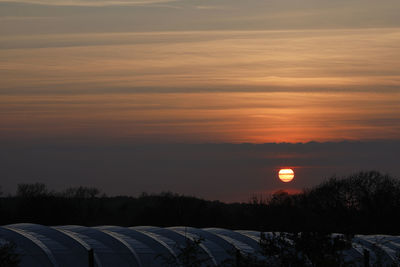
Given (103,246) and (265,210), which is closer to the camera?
(103,246)

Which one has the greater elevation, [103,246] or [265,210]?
[265,210]

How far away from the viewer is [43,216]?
72312mm

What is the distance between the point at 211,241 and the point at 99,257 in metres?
6.33

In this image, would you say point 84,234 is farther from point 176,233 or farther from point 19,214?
point 19,214

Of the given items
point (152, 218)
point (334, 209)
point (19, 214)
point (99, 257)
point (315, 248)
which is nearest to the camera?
point (315, 248)

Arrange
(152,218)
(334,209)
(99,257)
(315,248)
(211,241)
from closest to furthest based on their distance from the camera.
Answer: (315,248)
(99,257)
(211,241)
(152,218)
(334,209)

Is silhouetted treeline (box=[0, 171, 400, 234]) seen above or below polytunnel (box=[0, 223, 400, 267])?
above

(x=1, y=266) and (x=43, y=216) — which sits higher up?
(x=43, y=216)

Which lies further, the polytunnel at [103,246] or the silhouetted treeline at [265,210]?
the silhouetted treeline at [265,210]

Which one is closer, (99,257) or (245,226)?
(99,257)

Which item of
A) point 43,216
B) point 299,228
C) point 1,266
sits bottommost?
point 1,266

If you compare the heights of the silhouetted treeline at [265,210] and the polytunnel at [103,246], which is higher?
the silhouetted treeline at [265,210]

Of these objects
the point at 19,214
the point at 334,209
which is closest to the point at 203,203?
the point at 334,209

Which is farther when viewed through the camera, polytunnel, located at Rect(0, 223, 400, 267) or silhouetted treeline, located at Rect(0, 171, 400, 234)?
silhouetted treeline, located at Rect(0, 171, 400, 234)
